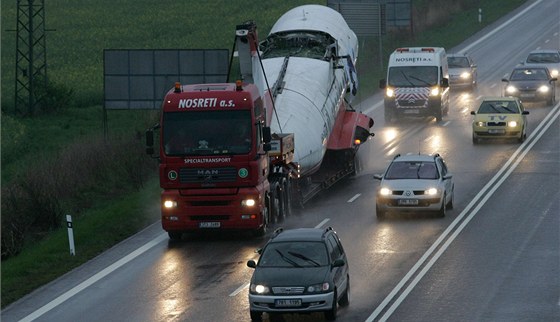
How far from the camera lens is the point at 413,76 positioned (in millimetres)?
56719

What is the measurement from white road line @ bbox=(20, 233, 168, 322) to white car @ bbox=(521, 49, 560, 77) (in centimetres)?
3810

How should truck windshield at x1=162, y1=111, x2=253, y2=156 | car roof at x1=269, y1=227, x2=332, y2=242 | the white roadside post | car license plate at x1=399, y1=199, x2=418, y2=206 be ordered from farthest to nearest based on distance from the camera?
car license plate at x1=399, y1=199, x2=418, y2=206
truck windshield at x1=162, y1=111, x2=253, y2=156
the white roadside post
car roof at x1=269, y1=227, x2=332, y2=242

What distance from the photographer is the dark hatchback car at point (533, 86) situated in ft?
199

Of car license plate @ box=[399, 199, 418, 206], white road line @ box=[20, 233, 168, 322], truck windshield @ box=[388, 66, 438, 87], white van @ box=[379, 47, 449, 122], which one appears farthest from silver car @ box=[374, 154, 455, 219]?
truck windshield @ box=[388, 66, 438, 87]

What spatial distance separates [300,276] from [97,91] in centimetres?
4934

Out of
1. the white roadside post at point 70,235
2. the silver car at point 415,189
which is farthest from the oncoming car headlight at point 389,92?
the white roadside post at point 70,235

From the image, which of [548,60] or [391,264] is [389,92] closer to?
[548,60]

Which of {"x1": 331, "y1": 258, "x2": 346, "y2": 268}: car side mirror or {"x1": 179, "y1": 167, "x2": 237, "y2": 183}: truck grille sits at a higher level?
{"x1": 179, "y1": 167, "x2": 237, "y2": 183}: truck grille

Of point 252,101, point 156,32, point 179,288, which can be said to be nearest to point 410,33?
point 156,32

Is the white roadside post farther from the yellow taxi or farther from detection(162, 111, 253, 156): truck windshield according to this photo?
the yellow taxi

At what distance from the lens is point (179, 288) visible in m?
27.3

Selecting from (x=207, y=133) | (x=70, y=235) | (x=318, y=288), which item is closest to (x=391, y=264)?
(x=207, y=133)

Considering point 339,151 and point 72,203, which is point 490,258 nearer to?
point 339,151

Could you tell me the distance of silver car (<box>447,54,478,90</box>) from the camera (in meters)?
66.6
